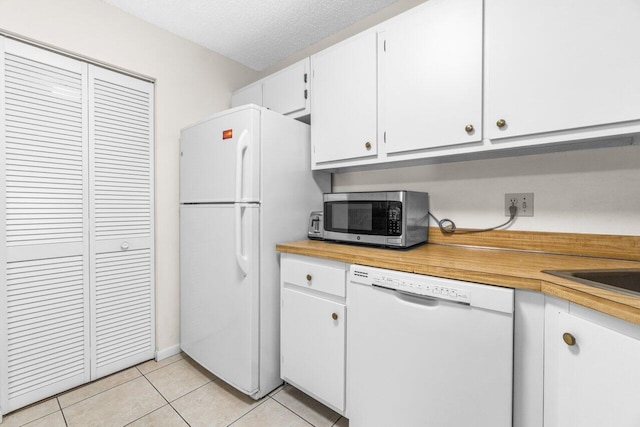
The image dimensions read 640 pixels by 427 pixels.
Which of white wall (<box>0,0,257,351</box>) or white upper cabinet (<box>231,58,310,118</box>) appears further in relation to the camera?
white upper cabinet (<box>231,58,310,118</box>)

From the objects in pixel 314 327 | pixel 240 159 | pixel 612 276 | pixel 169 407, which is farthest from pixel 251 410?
pixel 612 276

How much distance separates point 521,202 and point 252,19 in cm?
208

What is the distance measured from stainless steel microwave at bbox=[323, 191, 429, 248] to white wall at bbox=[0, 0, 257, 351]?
1.27 meters

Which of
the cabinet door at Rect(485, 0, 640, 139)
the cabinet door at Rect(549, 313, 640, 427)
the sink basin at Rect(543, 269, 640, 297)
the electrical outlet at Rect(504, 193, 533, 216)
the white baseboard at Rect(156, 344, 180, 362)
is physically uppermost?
the cabinet door at Rect(485, 0, 640, 139)

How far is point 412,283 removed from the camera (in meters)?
1.10

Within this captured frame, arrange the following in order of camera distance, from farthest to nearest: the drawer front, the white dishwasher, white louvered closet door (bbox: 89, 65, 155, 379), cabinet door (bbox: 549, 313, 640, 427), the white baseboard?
the white baseboard, white louvered closet door (bbox: 89, 65, 155, 379), the drawer front, the white dishwasher, cabinet door (bbox: 549, 313, 640, 427)

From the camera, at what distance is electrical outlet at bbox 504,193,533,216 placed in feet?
4.68

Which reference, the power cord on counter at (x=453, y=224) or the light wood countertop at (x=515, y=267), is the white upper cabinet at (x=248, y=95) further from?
the power cord on counter at (x=453, y=224)

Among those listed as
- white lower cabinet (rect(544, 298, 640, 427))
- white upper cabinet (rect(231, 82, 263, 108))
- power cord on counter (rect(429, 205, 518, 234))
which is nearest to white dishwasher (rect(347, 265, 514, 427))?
white lower cabinet (rect(544, 298, 640, 427))

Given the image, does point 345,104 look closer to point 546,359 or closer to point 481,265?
point 481,265

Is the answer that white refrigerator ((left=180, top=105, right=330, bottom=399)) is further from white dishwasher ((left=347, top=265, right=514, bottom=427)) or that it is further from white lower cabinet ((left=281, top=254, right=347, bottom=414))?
white dishwasher ((left=347, top=265, right=514, bottom=427))

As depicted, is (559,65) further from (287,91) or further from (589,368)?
(287,91)

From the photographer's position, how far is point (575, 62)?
106cm

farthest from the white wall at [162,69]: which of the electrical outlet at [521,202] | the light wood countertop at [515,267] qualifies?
the electrical outlet at [521,202]
